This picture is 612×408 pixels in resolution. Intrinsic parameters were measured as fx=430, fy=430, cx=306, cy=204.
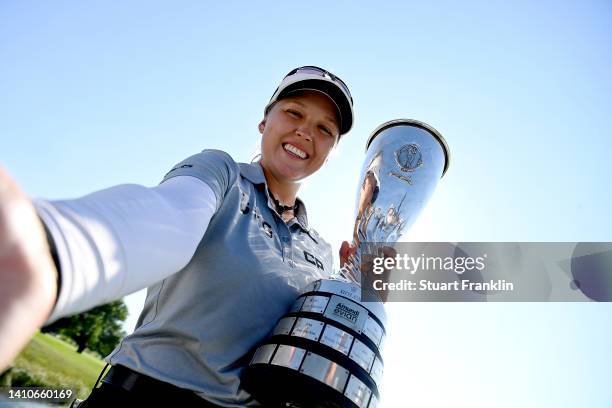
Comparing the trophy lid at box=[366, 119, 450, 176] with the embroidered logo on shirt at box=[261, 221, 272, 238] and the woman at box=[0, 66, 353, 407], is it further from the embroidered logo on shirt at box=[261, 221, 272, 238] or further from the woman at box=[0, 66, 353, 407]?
the embroidered logo on shirt at box=[261, 221, 272, 238]

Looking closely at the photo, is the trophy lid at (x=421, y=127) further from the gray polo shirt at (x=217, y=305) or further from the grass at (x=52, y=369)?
the grass at (x=52, y=369)

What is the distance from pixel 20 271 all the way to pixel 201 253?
3.56ft

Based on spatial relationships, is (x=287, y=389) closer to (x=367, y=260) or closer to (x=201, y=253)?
(x=201, y=253)

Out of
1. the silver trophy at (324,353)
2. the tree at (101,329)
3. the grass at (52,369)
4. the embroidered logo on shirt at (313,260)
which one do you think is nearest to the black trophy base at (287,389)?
the silver trophy at (324,353)

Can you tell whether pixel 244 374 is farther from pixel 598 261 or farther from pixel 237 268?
pixel 598 261

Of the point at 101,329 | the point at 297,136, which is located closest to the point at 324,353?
the point at 297,136

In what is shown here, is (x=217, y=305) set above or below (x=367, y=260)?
below

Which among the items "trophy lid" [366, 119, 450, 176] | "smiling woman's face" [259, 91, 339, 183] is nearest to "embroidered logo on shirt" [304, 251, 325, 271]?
"smiling woman's face" [259, 91, 339, 183]

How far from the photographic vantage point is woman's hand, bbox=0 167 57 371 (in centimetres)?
53

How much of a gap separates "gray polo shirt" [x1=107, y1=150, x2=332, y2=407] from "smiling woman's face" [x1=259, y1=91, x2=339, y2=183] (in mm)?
462

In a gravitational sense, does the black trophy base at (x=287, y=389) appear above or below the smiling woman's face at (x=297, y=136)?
below

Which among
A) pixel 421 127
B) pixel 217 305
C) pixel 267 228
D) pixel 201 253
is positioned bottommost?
pixel 217 305

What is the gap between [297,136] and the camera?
2.24 m

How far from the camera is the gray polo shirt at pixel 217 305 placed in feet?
5.13
